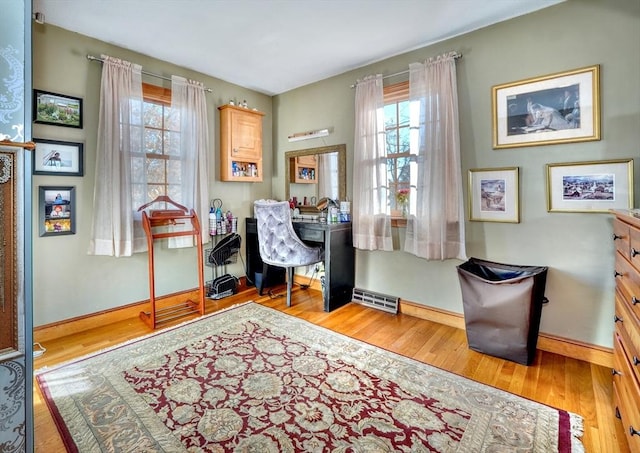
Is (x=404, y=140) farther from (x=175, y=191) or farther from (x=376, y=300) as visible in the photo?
(x=175, y=191)

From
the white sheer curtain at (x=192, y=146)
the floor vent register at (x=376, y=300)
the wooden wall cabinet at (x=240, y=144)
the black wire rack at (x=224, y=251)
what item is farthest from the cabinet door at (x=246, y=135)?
the floor vent register at (x=376, y=300)

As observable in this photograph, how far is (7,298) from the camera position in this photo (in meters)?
0.95

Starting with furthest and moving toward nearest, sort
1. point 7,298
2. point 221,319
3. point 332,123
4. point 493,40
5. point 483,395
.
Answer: point 332,123 → point 221,319 → point 493,40 → point 483,395 → point 7,298

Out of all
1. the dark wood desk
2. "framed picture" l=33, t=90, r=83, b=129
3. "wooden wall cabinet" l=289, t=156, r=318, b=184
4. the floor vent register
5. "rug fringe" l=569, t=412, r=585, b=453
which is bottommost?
"rug fringe" l=569, t=412, r=585, b=453

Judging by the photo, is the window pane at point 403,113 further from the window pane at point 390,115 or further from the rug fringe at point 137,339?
the rug fringe at point 137,339

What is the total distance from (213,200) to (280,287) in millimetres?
1350

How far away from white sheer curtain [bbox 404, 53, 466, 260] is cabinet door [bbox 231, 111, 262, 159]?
6.31 ft

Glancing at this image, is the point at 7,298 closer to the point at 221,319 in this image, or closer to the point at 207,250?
the point at 221,319

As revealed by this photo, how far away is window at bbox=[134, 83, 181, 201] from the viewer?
3.01m

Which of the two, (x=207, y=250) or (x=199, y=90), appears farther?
(x=207, y=250)

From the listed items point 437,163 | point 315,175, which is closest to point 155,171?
point 315,175

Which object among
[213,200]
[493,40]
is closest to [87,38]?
[213,200]

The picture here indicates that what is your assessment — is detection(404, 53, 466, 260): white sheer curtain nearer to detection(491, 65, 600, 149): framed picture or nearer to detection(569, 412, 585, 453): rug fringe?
detection(491, 65, 600, 149): framed picture

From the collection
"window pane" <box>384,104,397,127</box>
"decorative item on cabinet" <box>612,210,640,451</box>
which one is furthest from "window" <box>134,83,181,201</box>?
"decorative item on cabinet" <box>612,210,640,451</box>
